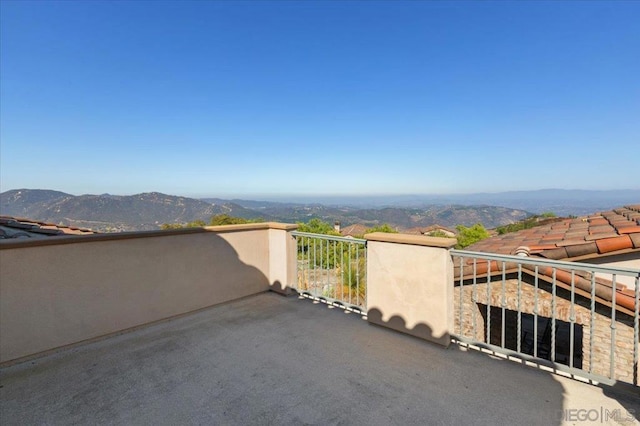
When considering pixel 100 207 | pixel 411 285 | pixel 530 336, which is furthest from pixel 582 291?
pixel 100 207

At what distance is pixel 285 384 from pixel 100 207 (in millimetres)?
35879

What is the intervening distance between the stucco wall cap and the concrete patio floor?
1.02 metres

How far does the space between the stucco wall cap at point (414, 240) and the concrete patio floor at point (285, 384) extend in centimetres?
102

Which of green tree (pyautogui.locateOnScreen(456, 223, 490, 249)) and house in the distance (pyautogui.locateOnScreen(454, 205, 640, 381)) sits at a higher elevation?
house in the distance (pyautogui.locateOnScreen(454, 205, 640, 381))

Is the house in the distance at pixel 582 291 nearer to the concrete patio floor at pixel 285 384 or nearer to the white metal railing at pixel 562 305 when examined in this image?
the white metal railing at pixel 562 305

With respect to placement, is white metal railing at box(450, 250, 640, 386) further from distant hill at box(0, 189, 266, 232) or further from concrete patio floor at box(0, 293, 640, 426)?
distant hill at box(0, 189, 266, 232)

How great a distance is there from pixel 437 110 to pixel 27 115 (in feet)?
78.8

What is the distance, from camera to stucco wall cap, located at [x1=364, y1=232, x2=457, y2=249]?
2751 mm

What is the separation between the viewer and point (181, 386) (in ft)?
7.37

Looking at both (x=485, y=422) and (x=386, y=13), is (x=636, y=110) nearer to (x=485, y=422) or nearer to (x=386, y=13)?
(x=386, y=13)

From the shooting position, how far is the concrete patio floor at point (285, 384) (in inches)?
74.7

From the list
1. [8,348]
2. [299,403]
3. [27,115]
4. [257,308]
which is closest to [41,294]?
[8,348]

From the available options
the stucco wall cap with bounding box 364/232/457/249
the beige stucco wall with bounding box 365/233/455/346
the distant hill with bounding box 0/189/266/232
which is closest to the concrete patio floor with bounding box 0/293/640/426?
the beige stucco wall with bounding box 365/233/455/346

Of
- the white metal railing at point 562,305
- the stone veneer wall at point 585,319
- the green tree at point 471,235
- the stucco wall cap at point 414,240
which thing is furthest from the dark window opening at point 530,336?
the green tree at point 471,235
